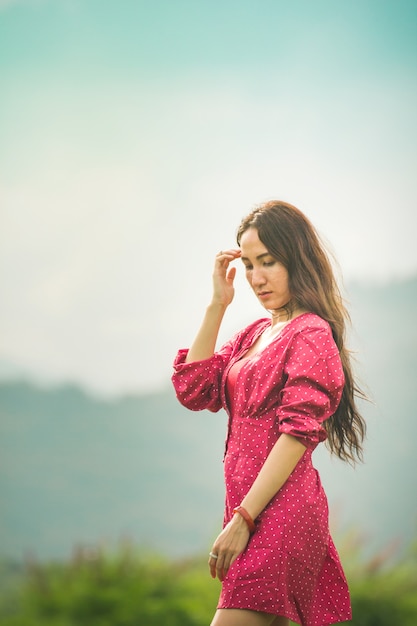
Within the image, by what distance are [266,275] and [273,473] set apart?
19.1 inches

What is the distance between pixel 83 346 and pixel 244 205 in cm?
102

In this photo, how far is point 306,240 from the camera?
208cm

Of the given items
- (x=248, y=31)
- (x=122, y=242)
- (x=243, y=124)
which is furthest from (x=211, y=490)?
(x=248, y=31)

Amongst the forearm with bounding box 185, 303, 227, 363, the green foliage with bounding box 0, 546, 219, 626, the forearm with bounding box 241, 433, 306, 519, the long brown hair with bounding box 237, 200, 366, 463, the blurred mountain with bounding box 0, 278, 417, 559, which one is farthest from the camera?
the blurred mountain with bounding box 0, 278, 417, 559

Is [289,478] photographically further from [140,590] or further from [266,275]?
[140,590]

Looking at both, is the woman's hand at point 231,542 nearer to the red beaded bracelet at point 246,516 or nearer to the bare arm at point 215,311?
the red beaded bracelet at point 246,516

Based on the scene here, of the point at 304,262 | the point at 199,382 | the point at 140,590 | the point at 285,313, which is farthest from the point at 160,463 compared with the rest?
the point at 304,262

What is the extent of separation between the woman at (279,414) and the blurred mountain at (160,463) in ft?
6.13

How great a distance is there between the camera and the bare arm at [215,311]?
7.16ft

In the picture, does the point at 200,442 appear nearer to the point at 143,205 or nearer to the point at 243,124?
the point at 143,205

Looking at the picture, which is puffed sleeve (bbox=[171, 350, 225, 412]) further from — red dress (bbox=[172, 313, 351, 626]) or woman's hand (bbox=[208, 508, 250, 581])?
woman's hand (bbox=[208, 508, 250, 581])

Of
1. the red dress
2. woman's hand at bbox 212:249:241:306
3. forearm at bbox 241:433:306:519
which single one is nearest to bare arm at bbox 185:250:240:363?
woman's hand at bbox 212:249:241:306

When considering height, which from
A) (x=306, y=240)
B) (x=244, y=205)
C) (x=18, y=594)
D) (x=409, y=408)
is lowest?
(x=18, y=594)

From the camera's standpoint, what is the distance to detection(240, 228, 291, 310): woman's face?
207 cm
